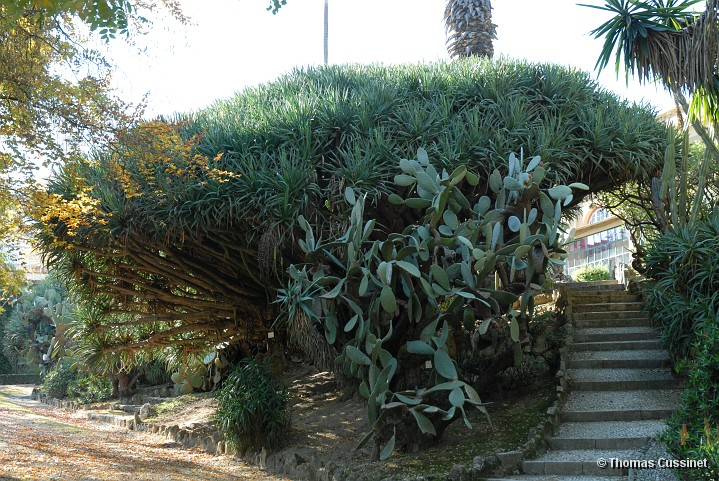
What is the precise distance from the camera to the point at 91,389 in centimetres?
1709

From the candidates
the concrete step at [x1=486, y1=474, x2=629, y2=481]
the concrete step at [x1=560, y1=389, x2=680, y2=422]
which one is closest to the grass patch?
the concrete step at [x1=560, y1=389, x2=680, y2=422]

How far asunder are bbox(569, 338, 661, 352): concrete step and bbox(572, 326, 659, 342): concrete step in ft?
0.56

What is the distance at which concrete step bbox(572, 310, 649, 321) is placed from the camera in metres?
10.9

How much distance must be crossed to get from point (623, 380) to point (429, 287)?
11.4 ft

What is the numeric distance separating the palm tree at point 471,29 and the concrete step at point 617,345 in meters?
6.34

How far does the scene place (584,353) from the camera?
9727mm

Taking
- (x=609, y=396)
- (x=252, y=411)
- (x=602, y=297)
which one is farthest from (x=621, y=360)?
(x=252, y=411)

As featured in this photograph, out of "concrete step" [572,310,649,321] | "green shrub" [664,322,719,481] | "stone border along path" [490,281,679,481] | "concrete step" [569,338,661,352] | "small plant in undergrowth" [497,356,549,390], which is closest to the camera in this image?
"green shrub" [664,322,719,481]

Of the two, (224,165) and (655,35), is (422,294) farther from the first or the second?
(655,35)

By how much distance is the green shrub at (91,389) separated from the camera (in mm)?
16922

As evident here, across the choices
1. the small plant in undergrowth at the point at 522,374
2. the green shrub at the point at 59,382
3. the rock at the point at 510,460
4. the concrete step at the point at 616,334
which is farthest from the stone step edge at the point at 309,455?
the green shrub at the point at 59,382

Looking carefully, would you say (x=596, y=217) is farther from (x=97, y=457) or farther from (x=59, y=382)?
(x=97, y=457)

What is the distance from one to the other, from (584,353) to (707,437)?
4.71 meters

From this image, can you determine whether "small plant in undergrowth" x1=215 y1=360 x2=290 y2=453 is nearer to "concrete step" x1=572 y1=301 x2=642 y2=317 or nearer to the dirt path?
the dirt path
